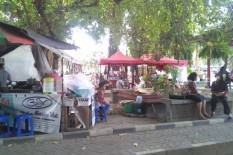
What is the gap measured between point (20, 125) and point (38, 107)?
21.8 inches

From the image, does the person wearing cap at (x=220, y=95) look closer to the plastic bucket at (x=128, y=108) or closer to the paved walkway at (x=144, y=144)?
the paved walkway at (x=144, y=144)

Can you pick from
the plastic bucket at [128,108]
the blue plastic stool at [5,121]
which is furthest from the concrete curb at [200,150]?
the plastic bucket at [128,108]

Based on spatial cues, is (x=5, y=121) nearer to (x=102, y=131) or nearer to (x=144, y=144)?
(x=102, y=131)

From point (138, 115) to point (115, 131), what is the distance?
2416 mm

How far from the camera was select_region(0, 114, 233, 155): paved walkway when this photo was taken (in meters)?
5.59

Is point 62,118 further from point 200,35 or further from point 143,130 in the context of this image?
point 200,35

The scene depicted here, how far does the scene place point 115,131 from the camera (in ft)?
23.4

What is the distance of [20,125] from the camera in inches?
253

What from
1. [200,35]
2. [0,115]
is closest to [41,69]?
[0,115]

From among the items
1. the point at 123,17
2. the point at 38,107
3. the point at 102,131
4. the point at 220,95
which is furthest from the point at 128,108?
the point at 38,107

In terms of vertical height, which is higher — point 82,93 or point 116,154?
point 82,93

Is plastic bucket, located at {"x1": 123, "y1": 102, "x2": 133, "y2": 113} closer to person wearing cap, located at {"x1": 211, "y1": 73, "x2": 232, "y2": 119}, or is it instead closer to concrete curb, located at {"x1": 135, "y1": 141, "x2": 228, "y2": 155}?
person wearing cap, located at {"x1": 211, "y1": 73, "x2": 232, "y2": 119}

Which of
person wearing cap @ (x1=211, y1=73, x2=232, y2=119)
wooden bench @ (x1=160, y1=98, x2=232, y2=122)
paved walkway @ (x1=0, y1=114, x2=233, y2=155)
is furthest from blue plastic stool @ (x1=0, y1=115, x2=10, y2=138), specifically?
person wearing cap @ (x1=211, y1=73, x2=232, y2=119)

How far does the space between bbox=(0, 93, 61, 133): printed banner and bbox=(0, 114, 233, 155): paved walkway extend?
22.6 inches
